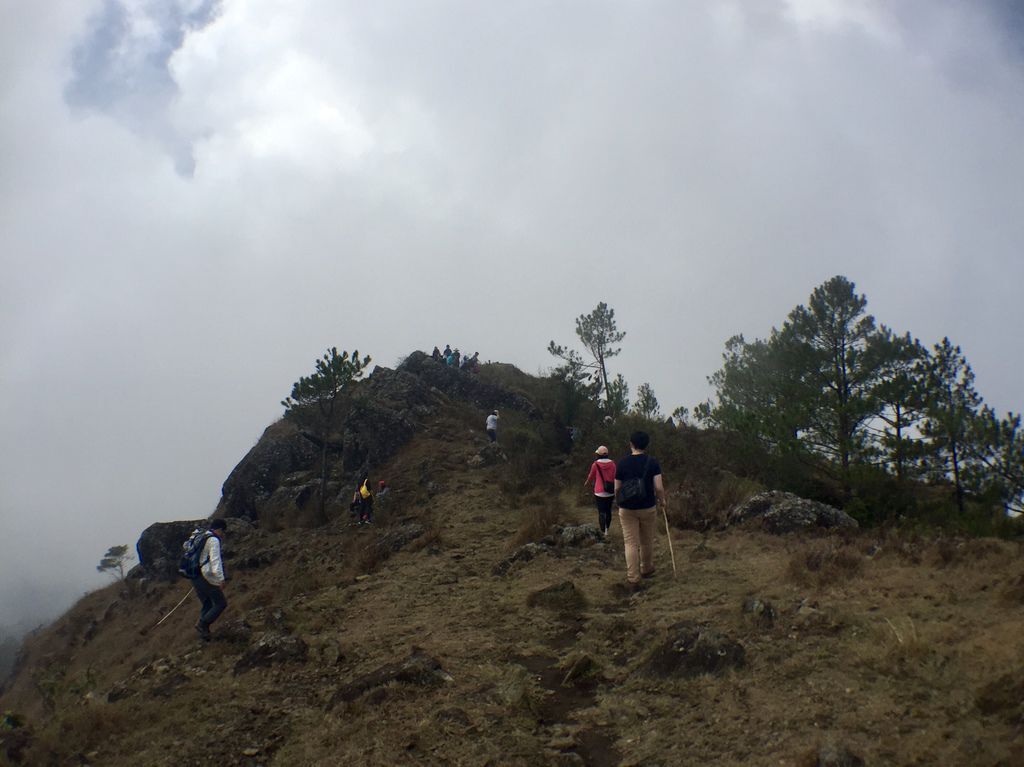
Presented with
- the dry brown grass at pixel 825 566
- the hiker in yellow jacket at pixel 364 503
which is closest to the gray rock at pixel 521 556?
the dry brown grass at pixel 825 566

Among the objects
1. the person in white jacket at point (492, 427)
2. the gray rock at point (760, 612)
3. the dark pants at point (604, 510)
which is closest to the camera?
the gray rock at point (760, 612)

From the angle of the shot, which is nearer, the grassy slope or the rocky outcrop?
the grassy slope

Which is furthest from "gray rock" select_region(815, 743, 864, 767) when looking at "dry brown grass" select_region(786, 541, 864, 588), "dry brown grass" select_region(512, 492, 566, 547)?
"dry brown grass" select_region(512, 492, 566, 547)

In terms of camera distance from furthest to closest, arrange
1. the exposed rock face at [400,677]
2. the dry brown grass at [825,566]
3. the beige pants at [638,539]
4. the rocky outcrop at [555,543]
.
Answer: the rocky outcrop at [555,543], the beige pants at [638,539], the dry brown grass at [825,566], the exposed rock face at [400,677]

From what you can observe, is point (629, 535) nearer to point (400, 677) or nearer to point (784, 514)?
point (400, 677)

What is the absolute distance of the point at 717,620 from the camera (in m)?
7.64

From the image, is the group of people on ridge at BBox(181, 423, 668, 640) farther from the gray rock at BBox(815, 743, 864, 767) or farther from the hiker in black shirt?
the gray rock at BBox(815, 743, 864, 767)

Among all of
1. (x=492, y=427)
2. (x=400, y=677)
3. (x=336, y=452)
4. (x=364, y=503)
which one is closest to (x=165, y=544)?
(x=336, y=452)

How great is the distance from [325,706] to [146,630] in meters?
13.9

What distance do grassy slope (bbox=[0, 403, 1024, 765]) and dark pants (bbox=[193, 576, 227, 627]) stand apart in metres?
0.47

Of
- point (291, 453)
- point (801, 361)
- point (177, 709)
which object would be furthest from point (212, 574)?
point (801, 361)

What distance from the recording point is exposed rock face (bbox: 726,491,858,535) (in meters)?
12.5

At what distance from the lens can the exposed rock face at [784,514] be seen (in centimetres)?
1248

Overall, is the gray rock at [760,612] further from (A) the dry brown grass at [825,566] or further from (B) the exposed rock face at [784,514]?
(B) the exposed rock face at [784,514]
